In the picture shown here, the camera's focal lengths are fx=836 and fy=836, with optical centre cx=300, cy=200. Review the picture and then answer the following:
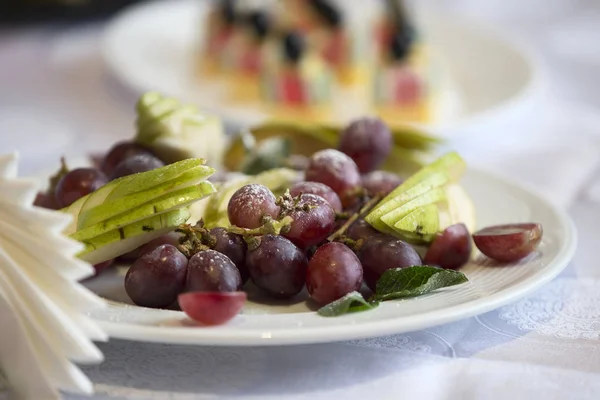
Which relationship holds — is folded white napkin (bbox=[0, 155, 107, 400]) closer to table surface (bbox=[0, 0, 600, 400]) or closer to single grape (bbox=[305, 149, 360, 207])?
table surface (bbox=[0, 0, 600, 400])

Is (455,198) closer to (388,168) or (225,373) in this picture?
(388,168)

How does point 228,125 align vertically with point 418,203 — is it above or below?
below

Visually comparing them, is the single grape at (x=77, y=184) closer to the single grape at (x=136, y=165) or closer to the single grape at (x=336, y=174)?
the single grape at (x=136, y=165)

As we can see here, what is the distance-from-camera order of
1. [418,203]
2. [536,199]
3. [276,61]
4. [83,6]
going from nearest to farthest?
[418,203]
[536,199]
[276,61]
[83,6]

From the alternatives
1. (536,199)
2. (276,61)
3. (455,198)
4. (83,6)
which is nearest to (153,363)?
(455,198)

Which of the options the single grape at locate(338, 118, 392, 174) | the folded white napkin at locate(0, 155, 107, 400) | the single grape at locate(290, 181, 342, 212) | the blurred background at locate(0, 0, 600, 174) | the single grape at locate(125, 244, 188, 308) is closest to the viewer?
the folded white napkin at locate(0, 155, 107, 400)

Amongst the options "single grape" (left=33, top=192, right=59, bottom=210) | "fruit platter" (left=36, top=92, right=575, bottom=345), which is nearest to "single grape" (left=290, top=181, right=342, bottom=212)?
"fruit platter" (left=36, top=92, right=575, bottom=345)

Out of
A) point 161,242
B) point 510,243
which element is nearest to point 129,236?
point 161,242
